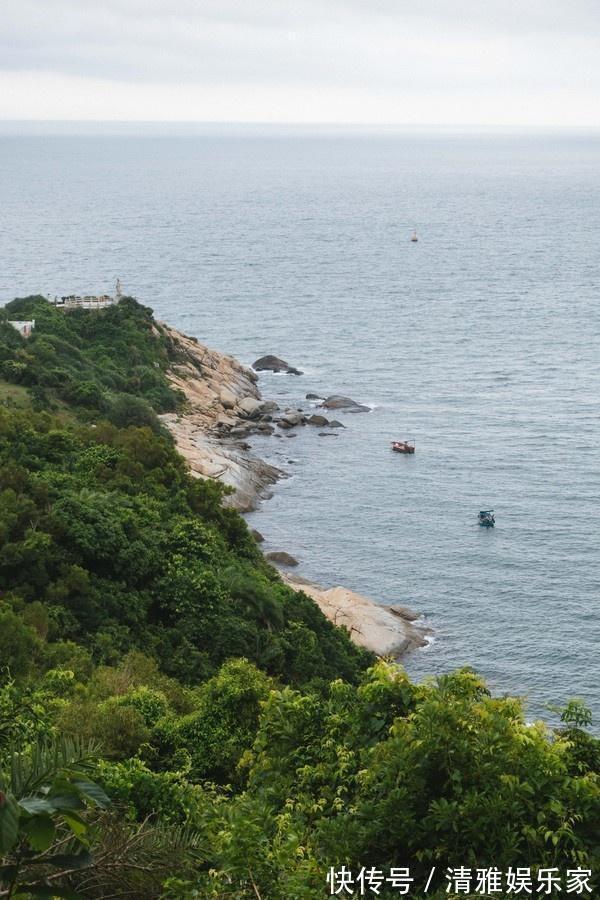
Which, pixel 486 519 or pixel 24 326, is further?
pixel 24 326

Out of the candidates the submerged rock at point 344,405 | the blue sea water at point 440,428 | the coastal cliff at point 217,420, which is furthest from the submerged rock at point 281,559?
the submerged rock at point 344,405

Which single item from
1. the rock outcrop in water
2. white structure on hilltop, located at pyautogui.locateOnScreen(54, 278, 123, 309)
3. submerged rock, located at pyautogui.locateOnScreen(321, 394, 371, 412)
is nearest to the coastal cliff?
white structure on hilltop, located at pyautogui.locateOnScreen(54, 278, 123, 309)

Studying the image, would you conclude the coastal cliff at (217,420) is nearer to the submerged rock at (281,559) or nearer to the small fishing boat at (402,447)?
the submerged rock at (281,559)

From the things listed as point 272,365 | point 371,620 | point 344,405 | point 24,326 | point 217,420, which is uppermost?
point 24,326

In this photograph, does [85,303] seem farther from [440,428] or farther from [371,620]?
[371,620]

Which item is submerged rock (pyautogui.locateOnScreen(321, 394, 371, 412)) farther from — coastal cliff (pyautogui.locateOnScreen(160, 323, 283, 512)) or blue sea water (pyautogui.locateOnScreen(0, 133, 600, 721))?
coastal cliff (pyautogui.locateOnScreen(160, 323, 283, 512))

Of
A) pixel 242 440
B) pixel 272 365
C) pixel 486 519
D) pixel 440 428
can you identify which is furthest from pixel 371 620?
pixel 272 365

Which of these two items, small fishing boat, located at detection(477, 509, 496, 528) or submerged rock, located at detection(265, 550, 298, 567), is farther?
small fishing boat, located at detection(477, 509, 496, 528)
